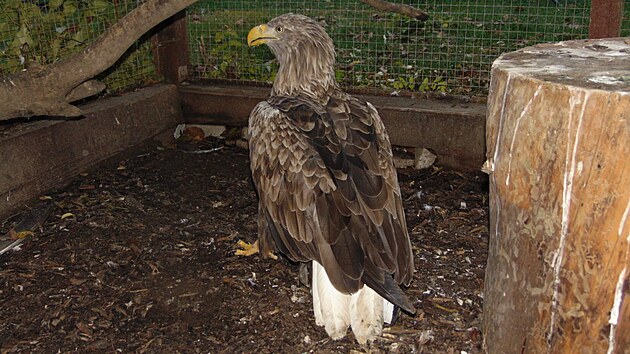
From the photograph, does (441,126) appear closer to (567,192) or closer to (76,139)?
(76,139)

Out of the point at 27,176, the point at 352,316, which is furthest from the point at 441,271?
the point at 27,176

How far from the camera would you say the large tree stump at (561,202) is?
2.57 m

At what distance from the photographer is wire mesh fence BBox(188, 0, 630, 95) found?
6.54 m

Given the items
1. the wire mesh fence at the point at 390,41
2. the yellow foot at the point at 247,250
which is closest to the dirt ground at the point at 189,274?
the yellow foot at the point at 247,250

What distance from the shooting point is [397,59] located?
679 cm

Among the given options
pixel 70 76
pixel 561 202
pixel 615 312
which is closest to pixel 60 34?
pixel 70 76

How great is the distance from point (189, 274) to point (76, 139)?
189 cm

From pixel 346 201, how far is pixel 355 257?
33 cm

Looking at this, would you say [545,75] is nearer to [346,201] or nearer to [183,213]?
[346,201]

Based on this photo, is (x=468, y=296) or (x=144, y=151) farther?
(x=144, y=151)

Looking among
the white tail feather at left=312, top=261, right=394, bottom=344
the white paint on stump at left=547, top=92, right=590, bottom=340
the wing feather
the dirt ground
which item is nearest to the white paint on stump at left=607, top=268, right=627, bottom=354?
the white paint on stump at left=547, top=92, right=590, bottom=340

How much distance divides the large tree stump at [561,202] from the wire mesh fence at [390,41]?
3.53m

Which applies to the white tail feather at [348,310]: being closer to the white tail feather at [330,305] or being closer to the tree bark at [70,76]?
the white tail feather at [330,305]

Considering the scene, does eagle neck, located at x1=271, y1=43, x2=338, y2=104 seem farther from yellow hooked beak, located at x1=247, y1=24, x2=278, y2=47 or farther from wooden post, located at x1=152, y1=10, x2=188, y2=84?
wooden post, located at x1=152, y1=10, x2=188, y2=84
